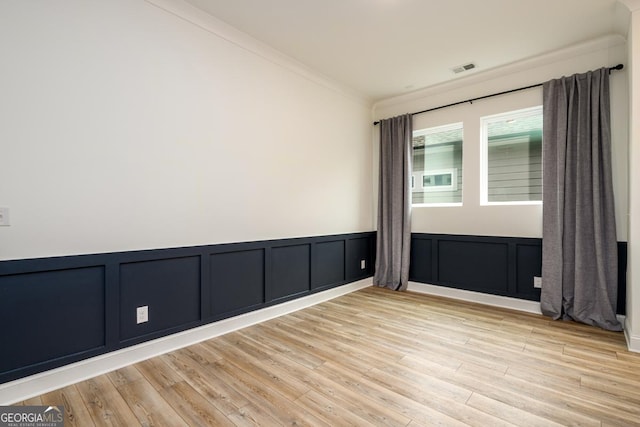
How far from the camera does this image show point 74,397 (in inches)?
77.3

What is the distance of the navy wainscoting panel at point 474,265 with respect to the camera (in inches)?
153

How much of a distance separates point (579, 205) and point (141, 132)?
14.1 ft

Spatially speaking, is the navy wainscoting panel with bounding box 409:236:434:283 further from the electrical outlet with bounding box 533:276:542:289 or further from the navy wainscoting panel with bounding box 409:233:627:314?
the electrical outlet with bounding box 533:276:542:289

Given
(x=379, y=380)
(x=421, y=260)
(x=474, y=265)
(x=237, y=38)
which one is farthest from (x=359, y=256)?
(x=237, y=38)

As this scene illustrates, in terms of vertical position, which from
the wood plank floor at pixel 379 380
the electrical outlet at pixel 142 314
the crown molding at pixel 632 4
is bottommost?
the wood plank floor at pixel 379 380

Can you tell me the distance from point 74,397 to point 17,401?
1.03 ft

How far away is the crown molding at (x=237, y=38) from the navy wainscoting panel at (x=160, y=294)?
2.15 meters

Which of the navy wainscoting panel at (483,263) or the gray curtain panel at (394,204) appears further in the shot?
the gray curtain panel at (394,204)

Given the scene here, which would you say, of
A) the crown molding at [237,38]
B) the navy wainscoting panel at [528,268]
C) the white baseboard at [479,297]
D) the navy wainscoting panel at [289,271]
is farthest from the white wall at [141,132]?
the navy wainscoting panel at [528,268]

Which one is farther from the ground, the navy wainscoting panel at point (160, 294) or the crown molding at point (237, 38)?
the crown molding at point (237, 38)

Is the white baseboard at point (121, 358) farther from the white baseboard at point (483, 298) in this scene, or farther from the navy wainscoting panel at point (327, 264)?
the white baseboard at point (483, 298)

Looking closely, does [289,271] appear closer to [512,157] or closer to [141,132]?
[141,132]

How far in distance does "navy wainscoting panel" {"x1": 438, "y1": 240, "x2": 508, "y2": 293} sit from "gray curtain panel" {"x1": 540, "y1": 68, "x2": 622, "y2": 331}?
48cm

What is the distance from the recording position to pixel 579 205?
3225 millimetres
